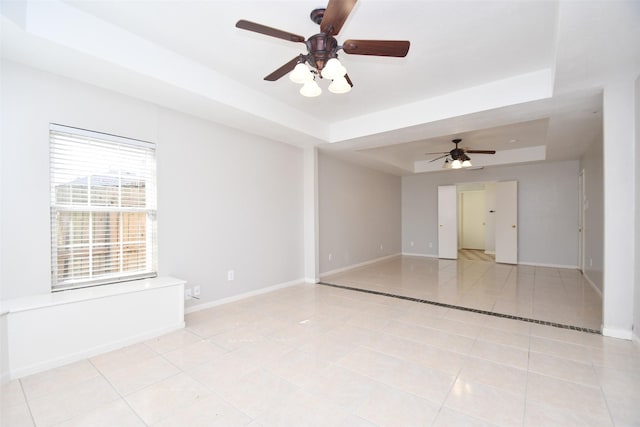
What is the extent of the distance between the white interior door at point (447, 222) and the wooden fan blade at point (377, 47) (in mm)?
6608

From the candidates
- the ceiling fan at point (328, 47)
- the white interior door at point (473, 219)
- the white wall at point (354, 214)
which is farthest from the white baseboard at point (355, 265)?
the ceiling fan at point (328, 47)

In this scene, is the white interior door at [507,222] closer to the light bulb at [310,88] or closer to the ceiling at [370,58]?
the ceiling at [370,58]

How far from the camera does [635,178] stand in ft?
8.99

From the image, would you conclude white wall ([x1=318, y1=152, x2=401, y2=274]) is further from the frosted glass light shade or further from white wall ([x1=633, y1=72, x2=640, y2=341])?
white wall ([x1=633, y1=72, x2=640, y2=341])

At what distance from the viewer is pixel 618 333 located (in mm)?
2770

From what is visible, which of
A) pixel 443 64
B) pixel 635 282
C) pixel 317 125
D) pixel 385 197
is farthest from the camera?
pixel 385 197

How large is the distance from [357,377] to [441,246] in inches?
264

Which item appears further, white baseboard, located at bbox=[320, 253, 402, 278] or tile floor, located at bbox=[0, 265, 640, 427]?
white baseboard, located at bbox=[320, 253, 402, 278]

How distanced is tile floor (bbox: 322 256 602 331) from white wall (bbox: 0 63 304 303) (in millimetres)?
1626

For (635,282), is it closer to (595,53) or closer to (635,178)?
(635,178)

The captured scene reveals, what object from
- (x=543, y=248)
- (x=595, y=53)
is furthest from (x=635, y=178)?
(x=543, y=248)

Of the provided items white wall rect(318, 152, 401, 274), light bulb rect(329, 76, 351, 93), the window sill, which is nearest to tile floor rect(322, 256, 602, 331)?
white wall rect(318, 152, 401, 274)

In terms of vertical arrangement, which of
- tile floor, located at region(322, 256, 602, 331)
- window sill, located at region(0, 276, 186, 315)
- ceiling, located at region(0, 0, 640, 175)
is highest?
ceiling, located at region(0, 0, 640, 175)

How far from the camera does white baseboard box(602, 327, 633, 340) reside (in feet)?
8.95
